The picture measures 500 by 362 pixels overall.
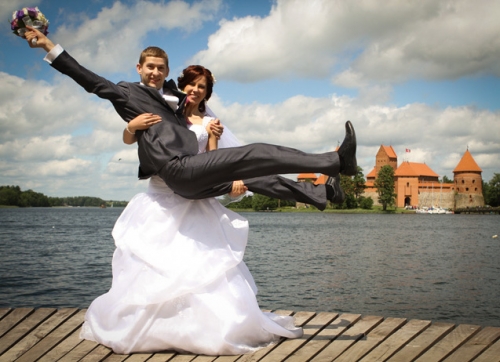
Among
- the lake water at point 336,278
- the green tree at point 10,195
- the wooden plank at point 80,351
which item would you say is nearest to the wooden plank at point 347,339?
the wooden plank at point 80,351

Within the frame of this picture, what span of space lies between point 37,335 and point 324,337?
2304mm

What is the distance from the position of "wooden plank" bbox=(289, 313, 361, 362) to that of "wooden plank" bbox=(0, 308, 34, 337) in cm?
245

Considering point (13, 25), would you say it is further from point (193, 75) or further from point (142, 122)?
point (193, 75)

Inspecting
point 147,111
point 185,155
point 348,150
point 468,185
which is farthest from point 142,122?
point 468,185

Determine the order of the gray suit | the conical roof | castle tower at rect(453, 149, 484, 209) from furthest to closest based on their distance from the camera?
the conical roof, castle tower at rect(453, 149, 484, 209), the gray suit

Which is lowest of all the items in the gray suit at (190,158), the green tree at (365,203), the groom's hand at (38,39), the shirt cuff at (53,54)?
the green tree at (365,203)

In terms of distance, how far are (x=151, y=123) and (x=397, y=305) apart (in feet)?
43.1

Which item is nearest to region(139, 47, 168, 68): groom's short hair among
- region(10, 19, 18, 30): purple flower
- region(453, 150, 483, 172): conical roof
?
region(10, 19, 18, 30): purple flower

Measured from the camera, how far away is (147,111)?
11.9 feet

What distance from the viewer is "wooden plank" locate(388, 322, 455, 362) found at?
3.48m

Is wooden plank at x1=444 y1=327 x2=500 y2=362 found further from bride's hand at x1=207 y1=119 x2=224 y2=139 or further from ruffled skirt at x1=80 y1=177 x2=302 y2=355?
bride's hand at x1=207 y1=119 x2=224 y2=139

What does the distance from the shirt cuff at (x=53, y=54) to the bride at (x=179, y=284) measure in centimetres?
65

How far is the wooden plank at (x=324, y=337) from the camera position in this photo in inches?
138

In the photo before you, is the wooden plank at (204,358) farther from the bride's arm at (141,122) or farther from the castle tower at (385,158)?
the castle tower at (385,158)
